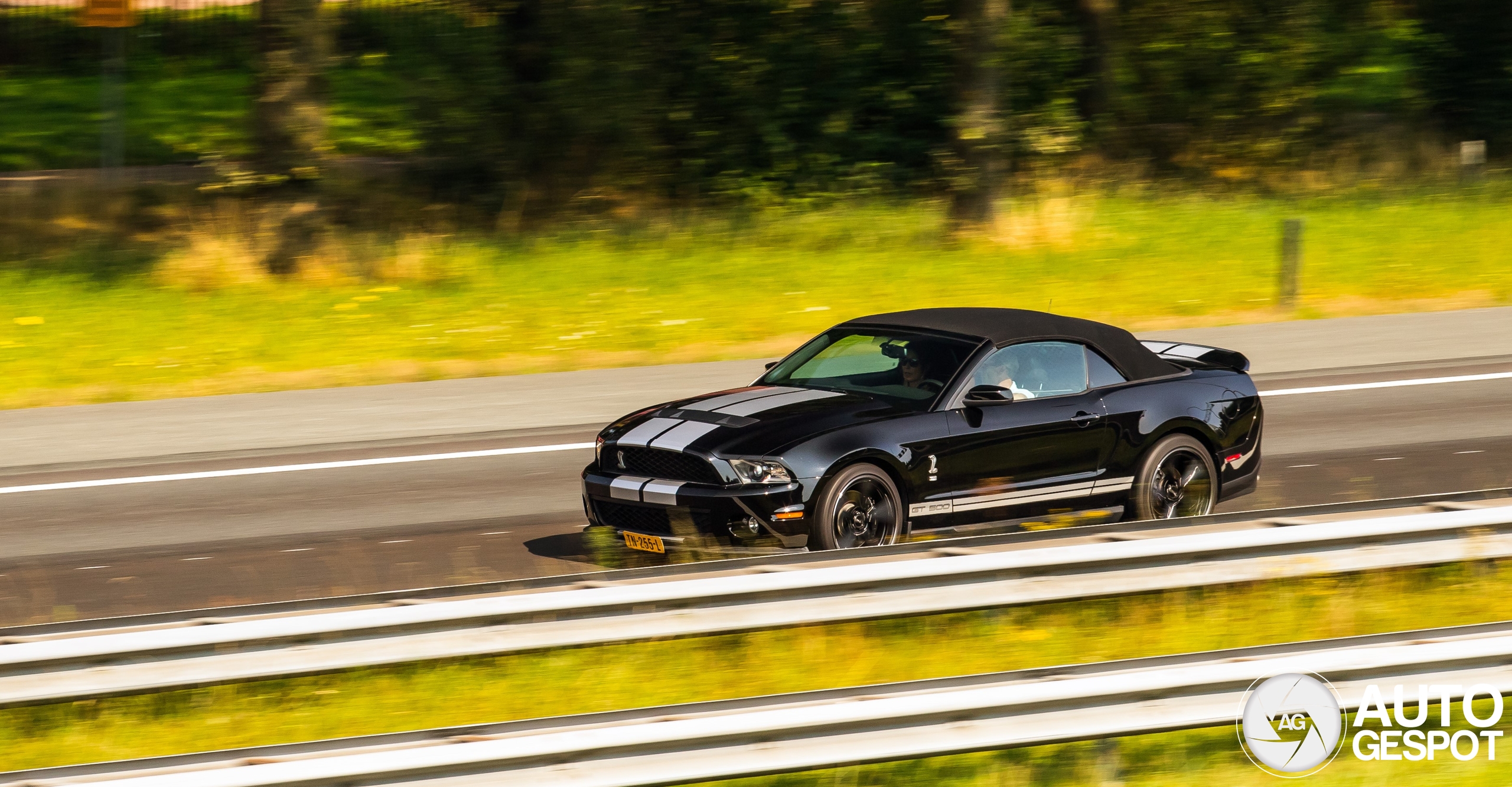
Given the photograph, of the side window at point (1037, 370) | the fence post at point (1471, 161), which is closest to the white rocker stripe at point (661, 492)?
the side window at point (1037, 370)

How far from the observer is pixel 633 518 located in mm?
8789

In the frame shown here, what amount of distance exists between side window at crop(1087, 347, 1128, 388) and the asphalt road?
1517 millimetres

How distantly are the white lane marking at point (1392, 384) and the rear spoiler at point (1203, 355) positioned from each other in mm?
4274

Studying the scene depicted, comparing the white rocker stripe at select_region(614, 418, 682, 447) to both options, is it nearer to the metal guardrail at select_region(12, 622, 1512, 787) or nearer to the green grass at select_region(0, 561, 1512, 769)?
the green grass at select_region(0, 561, 1512, 769)

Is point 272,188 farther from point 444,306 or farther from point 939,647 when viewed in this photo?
point 939,647

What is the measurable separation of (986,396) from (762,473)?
4.54 feet

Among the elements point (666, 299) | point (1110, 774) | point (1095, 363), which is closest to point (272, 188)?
point (666, 299)

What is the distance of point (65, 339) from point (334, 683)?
12011 mm

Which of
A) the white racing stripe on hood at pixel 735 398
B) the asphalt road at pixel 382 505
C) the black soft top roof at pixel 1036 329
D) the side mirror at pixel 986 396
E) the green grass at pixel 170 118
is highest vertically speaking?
the green grass at pixel 170 118

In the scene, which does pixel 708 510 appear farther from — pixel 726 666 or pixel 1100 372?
pixel 1100 372

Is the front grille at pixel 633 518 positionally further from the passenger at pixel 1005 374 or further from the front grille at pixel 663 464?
the passenger at pixel 1005 374

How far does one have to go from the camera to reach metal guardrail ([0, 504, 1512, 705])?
17.3 ft

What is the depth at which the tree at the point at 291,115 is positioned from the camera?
21062 millimetres

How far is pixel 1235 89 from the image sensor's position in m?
31.1
